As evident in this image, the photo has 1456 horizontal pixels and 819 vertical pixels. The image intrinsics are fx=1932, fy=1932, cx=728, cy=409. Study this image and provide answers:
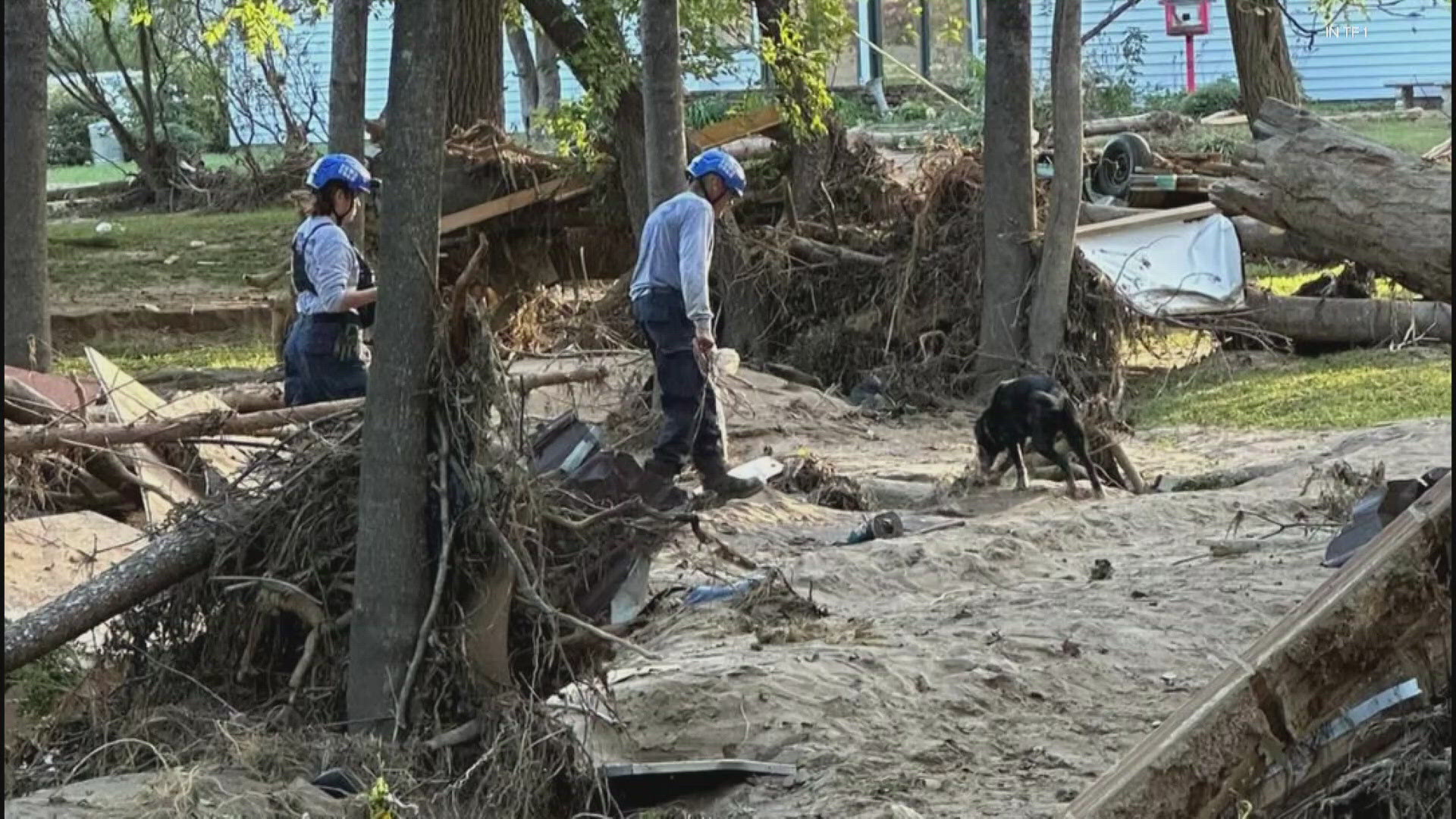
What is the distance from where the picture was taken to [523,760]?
6.46 meters

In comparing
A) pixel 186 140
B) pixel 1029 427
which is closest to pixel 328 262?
pixel 1029 427

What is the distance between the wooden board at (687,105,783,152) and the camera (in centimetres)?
1817

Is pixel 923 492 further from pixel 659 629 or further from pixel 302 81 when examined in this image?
pixel 302 81

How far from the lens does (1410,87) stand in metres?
35.6

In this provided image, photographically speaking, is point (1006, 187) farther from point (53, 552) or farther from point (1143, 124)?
point (1143, 124)

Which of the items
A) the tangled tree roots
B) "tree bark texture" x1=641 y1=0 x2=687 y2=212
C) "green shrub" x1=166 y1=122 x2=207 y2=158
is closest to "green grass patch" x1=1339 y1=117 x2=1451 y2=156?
"tree bark texture" x1=641 y1=0 x2=687 y2=212

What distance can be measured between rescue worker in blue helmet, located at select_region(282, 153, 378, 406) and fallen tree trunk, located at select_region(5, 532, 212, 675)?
2.88 m

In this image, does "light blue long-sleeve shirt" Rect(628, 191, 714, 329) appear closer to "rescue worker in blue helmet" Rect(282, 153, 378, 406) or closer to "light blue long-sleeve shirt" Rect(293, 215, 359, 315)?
"rescue worker in blue helmet" Rect(282, 153, 378, 406)

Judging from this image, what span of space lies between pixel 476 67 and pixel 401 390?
13.9 meters

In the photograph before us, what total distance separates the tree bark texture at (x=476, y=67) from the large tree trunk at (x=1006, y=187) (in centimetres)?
534

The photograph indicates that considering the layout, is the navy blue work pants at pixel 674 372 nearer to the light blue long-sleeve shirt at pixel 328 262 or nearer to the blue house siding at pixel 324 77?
the light blue long-sleeve shirt at pixel 328 262

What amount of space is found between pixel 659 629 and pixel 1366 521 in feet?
10.1

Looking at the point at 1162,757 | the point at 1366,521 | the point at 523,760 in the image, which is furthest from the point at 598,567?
the point at 1366,521

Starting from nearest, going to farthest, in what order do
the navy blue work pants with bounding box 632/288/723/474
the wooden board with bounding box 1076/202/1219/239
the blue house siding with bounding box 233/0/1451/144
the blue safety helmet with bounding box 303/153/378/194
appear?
1. the blue safety helmet with bounding box 303/153/378/194
2. the navy blue work pants with bounding box 632/288/723/474
3. the wooden board with bounding box 1076/202/1219/239
4. the blue house siding with bounding box 233/0/1451/144
